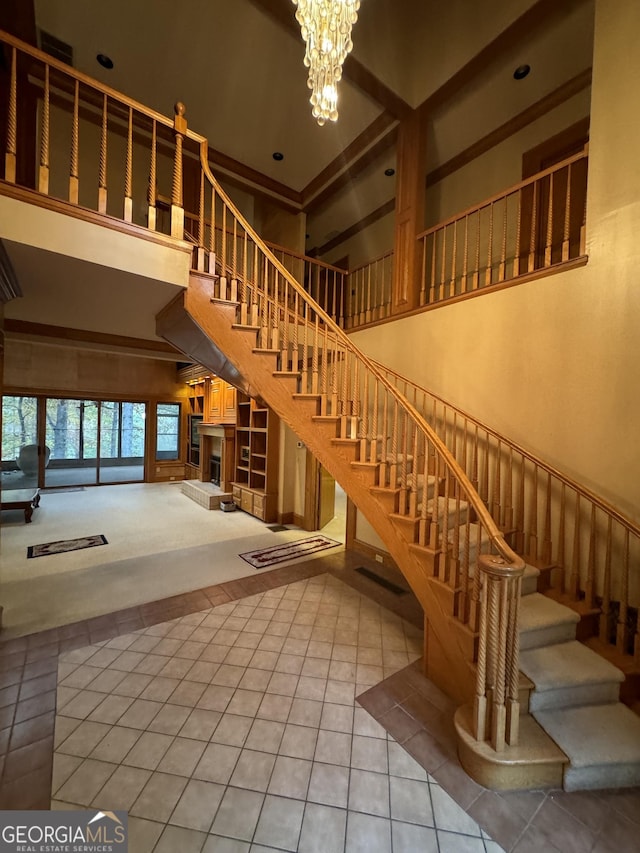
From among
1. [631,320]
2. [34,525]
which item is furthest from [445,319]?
[34,525]

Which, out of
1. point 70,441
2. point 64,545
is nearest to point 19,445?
point 70,441

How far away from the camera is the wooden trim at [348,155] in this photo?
4.30 m

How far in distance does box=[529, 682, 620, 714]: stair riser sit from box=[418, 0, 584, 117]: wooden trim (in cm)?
544

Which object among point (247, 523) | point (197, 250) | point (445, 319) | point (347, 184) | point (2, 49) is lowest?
point (247, 523)

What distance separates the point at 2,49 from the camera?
8.71 ft

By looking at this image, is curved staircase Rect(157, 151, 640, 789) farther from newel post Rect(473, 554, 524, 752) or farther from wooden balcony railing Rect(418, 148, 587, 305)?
wooden balcony railing Rect(418, 148, 587, 305)

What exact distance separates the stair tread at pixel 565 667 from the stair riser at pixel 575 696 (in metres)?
0.03

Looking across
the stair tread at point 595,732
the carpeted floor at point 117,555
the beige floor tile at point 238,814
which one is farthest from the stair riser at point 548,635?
the carpeted floor at point 117,555

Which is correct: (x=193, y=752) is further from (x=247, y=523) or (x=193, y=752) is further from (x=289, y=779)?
(x=247, y=523)

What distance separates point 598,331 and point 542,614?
208cm

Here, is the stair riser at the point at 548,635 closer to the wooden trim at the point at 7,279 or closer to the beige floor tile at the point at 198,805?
the beige floor tile at the point at 198,805

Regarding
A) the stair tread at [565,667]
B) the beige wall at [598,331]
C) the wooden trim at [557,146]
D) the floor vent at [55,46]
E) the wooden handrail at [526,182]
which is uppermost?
the floor vent at [55,46]

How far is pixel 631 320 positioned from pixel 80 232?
12.4 feet

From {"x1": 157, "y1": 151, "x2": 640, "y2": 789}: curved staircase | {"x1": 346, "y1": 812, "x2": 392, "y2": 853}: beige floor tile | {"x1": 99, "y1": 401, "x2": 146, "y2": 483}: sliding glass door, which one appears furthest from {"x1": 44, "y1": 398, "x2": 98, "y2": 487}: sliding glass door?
{"x1": 346, "y1": 812, "x2": 392, "y2": 853}: beige floor tile
